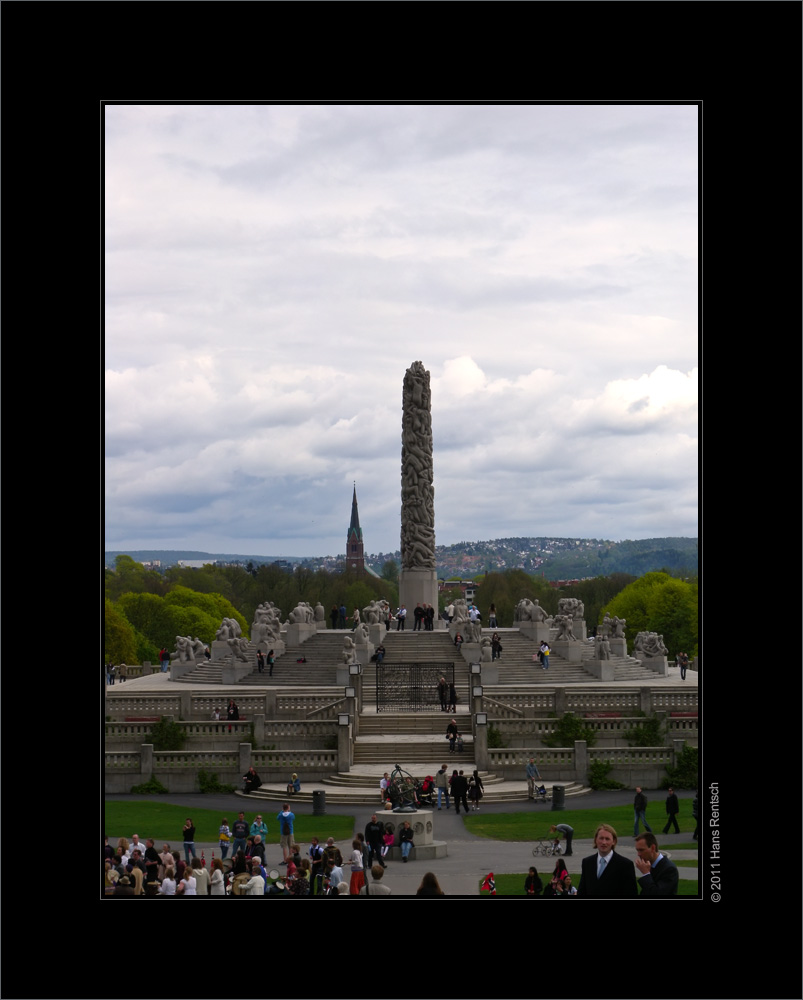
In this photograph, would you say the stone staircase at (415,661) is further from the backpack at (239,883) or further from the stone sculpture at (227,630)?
the backpack at (239,883)

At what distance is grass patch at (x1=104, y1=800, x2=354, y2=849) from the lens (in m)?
29.8

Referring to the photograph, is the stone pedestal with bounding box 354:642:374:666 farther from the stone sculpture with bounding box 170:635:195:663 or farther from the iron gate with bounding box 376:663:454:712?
the stone sculpture with bounding box 170:635:195:663

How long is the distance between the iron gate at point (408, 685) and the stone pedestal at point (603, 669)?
231 inches

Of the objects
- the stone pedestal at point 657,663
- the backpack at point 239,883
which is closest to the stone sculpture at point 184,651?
the stone pedestal at point 657,663

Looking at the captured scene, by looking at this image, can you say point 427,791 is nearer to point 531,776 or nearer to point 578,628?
point 531,776

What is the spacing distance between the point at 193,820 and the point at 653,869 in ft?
63.1

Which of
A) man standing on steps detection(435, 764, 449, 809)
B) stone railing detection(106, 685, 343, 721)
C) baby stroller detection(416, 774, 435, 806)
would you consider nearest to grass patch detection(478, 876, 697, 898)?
baby stroller detection(416, 774, 435, 806)

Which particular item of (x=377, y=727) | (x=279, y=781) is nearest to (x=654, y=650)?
(x=377, y=727)

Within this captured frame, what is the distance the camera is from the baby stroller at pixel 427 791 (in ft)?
106

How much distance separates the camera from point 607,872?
15.0 m

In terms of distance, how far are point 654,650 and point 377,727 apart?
18666 millimetres
